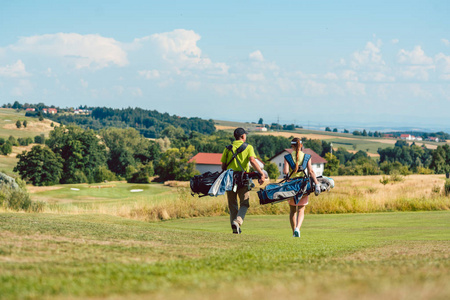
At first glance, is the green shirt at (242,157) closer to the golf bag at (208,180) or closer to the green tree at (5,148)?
the golf bag at (208,180)

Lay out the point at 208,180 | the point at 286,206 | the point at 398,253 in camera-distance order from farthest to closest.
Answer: the point at 286,206, the point at 208,180, the point at 398,253

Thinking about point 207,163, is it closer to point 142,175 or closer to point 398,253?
point 142,175

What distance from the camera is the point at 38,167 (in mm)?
100938

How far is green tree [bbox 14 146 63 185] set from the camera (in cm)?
10106

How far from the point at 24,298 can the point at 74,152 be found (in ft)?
373

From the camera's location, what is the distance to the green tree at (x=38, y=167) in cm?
10106

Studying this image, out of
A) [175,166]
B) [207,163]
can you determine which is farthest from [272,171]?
[207,163]

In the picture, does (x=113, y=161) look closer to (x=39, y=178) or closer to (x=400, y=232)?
(x=39, y=178)

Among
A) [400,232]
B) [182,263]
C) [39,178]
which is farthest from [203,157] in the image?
[182,263]

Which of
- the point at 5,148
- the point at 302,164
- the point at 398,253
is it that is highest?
the point at 302,164

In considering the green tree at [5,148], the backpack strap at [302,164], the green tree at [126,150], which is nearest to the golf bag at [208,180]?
the backpack strap at [302,164]

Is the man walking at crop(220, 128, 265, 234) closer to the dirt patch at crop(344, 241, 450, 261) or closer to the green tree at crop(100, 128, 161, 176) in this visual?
the dirt patch at crop(344, 241, 450, 261)

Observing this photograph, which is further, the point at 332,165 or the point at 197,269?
the point at 332,165

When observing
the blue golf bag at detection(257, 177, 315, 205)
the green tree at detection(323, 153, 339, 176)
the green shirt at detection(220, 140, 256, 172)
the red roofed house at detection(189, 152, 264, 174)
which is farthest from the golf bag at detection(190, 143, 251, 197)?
the red roofed house at detection(189, 152, 264, 174)
